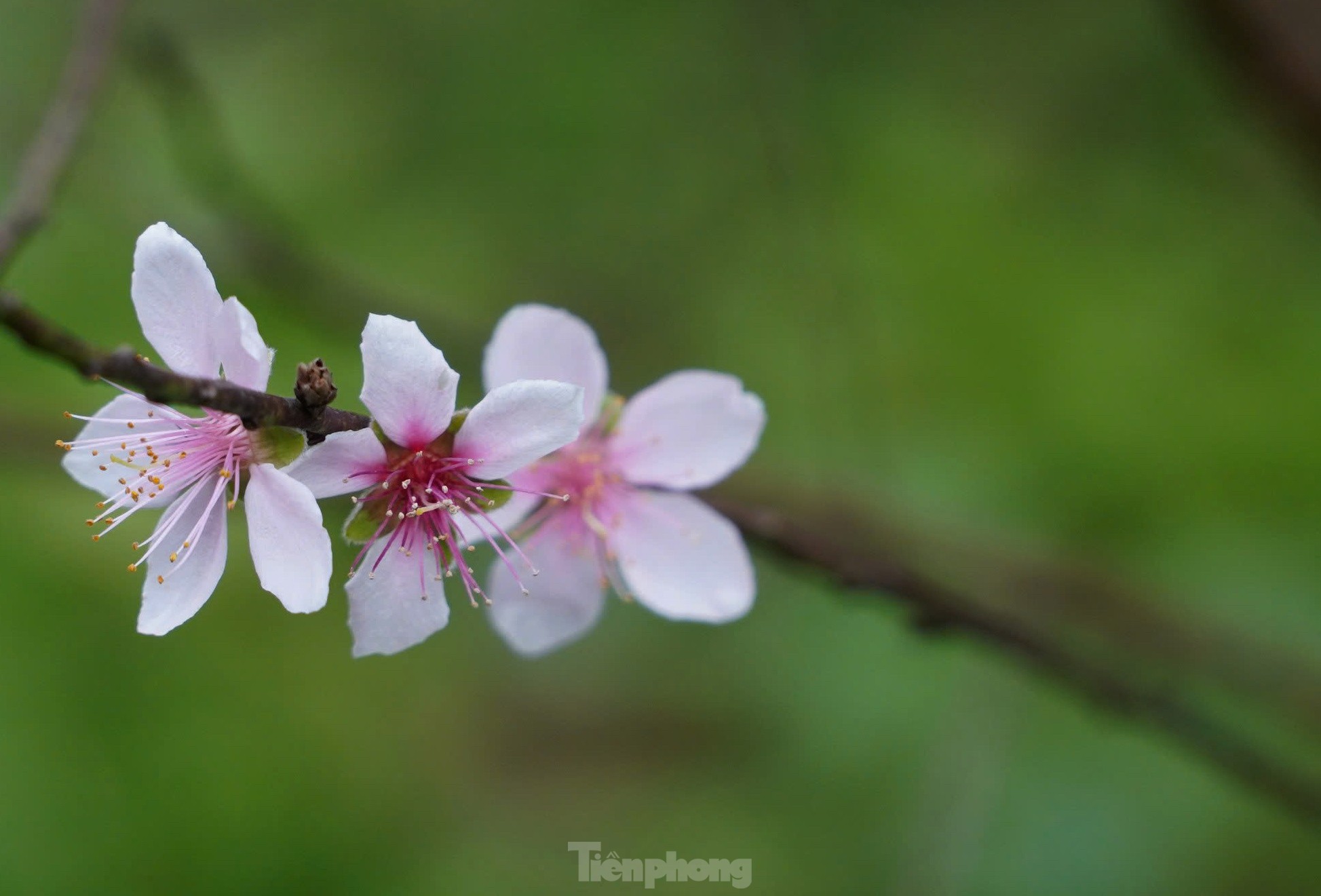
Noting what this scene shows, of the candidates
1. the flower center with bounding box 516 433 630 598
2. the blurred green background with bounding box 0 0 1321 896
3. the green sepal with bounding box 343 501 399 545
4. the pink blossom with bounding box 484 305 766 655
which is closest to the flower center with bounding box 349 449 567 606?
the green sepal with bounding box 343 501 399 545

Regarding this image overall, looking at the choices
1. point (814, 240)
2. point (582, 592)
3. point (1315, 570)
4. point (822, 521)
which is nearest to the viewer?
point (582, 592)

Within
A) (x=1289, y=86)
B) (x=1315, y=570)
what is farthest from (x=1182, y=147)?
(x=1315, y=570)

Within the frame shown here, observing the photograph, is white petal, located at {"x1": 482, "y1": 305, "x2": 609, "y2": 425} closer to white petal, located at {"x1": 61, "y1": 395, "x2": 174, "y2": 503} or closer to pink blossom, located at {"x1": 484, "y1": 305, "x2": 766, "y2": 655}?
pink blossom, located at {"x1": 484, "y1": 305, "x2": 766, "y2": 655}

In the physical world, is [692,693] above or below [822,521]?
below

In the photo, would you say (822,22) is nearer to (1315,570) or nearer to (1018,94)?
(1018,94)

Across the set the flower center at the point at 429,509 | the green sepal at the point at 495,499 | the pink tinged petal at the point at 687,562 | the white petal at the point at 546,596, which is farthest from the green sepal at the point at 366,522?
the pink tinged petal at the point at 687,562

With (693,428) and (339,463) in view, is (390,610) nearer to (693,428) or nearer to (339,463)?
(339,463)

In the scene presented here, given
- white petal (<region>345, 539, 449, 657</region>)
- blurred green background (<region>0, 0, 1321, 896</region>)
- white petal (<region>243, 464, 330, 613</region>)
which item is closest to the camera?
white petal (<region>243, 464, 330, 613</region>)

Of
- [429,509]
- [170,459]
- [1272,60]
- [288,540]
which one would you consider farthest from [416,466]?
[1272,60]
